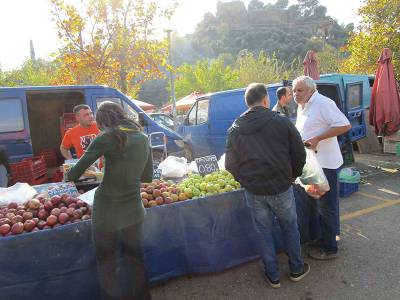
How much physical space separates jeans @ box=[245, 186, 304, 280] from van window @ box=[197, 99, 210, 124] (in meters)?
5.50

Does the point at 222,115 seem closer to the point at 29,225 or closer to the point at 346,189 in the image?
the point at 346,189

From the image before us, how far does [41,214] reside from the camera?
9.52ft

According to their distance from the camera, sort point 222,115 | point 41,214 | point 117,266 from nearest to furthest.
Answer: point 117,266
point 41,214
point 222,115

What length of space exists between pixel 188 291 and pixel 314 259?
1.42 m

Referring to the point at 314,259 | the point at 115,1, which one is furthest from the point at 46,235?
the point at 115,1

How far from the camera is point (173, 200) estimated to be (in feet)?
10.7

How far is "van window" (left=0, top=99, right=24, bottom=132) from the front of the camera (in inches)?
247

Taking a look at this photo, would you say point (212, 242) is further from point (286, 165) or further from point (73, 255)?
point (73, 255)

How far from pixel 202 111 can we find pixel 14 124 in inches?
170

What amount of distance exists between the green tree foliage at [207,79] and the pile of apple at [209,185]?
97.2 feet

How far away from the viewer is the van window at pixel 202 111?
8.42 meters

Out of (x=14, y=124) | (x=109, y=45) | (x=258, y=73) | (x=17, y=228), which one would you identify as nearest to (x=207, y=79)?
(x=258, y=73)

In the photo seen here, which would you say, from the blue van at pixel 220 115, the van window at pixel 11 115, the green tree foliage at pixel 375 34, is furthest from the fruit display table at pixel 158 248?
the green tree foliage at pixel 375 34

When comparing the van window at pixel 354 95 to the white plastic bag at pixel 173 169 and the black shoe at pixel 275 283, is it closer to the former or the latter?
the white plastic bag at pixel 173 169
